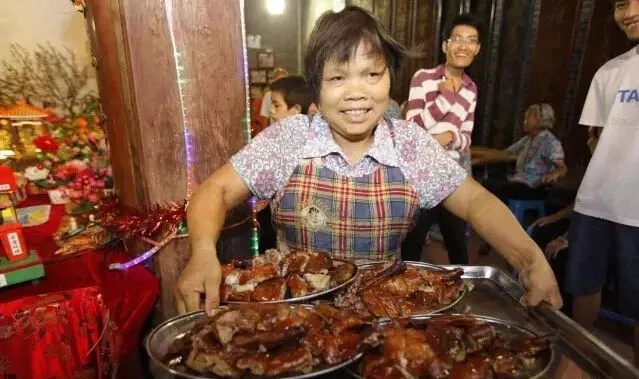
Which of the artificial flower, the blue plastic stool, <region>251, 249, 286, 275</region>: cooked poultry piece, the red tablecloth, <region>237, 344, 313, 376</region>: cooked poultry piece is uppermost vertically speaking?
the artificial flower

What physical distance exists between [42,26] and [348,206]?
153 inches

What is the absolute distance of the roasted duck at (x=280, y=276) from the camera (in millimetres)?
1411

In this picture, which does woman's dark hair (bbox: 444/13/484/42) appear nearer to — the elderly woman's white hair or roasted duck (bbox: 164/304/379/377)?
the elderly woman's white hair

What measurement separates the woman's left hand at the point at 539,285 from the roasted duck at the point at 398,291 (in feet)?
0.80

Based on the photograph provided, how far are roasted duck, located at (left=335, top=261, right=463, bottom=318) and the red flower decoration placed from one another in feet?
9.21

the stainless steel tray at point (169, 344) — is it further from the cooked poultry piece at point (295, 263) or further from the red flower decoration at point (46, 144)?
the red flower decoration at point (46, 144)

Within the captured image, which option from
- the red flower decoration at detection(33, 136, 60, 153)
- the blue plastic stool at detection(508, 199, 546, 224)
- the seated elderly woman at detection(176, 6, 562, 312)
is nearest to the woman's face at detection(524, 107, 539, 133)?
the blue plastic stool at detection(508, 199, 546, 224)

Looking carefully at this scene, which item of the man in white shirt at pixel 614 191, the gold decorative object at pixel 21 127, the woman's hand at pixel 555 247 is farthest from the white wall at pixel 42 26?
the woman's hand at pixel 555 247

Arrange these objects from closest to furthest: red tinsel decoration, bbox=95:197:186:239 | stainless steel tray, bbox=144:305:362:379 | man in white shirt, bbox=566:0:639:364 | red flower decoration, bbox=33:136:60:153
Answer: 1. stainless steel tray, bbox=144:305:362:379
2. red tinsel decoration, bbox=95:197:186:239
3. man in white shirt, bbox=566:0:639:364
4. red flower decoration, bbox=33:136:60:153

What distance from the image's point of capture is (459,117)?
11.4 feet

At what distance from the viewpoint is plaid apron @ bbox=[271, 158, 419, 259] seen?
1799 mm

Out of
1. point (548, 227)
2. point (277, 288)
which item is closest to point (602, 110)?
point (548, 227)

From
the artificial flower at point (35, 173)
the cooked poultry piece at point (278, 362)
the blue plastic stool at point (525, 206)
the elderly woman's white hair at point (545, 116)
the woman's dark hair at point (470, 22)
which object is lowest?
the blue plastic stool at point (525, 206)

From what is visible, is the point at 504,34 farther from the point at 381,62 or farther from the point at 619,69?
the point at 381,62
